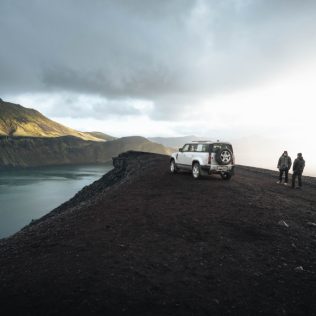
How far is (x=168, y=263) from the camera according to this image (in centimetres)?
805

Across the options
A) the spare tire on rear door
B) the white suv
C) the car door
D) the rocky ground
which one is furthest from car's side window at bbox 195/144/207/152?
the rocky ground

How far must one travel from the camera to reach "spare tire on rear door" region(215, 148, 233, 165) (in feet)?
66.1

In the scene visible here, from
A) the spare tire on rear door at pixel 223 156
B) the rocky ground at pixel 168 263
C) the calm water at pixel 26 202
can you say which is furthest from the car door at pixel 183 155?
the calm water at pixel 26 202

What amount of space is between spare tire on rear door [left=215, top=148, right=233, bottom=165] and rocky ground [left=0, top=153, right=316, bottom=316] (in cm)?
628

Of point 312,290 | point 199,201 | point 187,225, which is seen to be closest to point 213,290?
point 312,290

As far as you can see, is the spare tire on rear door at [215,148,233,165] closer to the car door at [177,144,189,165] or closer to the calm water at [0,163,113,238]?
the car door at [177,144,189,165]

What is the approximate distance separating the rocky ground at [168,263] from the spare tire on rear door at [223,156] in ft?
20.6

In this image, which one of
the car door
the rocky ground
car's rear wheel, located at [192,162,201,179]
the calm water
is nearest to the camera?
the rocky ground

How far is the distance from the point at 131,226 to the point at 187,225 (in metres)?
1.95

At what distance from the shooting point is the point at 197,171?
21.2 metres

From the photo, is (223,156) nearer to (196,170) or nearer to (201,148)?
(201,148)

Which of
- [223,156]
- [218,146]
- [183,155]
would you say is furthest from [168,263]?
[183,155]

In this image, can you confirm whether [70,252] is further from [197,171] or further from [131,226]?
[197,171]

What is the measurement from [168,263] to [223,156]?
13111mm
